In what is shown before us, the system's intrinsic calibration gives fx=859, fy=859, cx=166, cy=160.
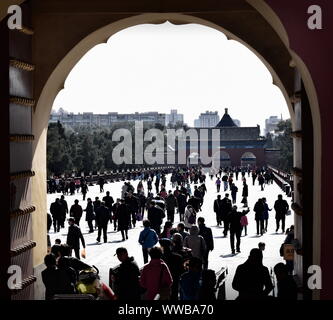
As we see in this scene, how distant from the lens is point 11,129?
33.0ft

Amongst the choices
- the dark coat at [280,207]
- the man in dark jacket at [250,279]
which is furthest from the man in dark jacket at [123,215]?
the man in dark jacket at [250,279]

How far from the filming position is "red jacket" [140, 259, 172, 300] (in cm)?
958

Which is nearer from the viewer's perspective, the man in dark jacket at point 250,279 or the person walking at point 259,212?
the man in dark jacket at point 250,279

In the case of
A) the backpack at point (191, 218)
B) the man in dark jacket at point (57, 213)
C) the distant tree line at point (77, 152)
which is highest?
the distant tree line at point (77, 152)

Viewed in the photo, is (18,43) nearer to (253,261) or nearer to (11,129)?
(11,129)

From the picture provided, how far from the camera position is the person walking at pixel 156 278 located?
9.58 meters

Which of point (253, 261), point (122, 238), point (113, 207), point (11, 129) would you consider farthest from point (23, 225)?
point (113, 207)

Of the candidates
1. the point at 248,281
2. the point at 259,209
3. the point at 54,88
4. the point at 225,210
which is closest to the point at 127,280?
the point at 248,281

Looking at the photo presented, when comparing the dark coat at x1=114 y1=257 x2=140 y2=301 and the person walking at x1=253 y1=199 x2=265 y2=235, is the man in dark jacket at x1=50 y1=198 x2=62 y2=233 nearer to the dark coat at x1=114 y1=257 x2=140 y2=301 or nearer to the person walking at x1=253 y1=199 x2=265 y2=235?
the person walking at x1=253 y1=199 x2=265 y2=235

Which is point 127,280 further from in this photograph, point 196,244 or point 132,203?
point 132,203

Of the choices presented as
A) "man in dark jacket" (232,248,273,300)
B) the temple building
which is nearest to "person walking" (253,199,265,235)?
"man in dark jacket" (232,248,273,300)

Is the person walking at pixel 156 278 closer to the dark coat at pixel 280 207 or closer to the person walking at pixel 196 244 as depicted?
the person walking at pixel 196 244

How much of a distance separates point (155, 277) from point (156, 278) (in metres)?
0.02

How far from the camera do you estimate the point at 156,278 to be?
31.4 feet
